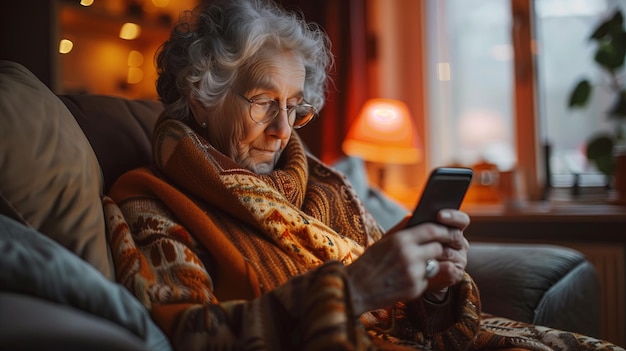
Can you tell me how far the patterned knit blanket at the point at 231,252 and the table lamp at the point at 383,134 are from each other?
1.58 metres

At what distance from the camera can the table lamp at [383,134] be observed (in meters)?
2.89

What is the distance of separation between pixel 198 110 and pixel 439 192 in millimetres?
611

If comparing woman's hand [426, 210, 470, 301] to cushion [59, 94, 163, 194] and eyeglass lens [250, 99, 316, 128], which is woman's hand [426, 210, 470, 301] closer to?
eyeglass lens [250, 99, 316, 128]

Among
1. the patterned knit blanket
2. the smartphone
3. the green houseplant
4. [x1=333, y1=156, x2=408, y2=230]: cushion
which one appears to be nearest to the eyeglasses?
the patterned knit blanket

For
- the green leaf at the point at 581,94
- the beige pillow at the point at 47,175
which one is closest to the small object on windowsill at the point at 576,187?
the green leaf at the point at 581,94

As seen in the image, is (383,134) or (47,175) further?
(383,134)

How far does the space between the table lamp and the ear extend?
62.6 inches

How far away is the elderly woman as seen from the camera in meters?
0.91

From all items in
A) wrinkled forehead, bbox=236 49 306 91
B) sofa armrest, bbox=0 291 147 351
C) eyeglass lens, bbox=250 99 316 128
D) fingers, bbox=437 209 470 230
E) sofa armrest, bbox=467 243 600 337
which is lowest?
sofa armrest, bbox=467 243 600 337

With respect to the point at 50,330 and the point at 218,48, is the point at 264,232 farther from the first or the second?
the point at 50,330

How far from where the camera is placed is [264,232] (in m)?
1.17

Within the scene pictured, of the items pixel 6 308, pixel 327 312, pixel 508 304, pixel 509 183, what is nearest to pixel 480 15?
pixel 509 183

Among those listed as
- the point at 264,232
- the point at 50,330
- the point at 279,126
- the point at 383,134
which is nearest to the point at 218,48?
the point at 279,126

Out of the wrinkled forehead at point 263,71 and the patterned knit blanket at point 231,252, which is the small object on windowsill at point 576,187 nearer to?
the patterned knit blanket at point 231,252
